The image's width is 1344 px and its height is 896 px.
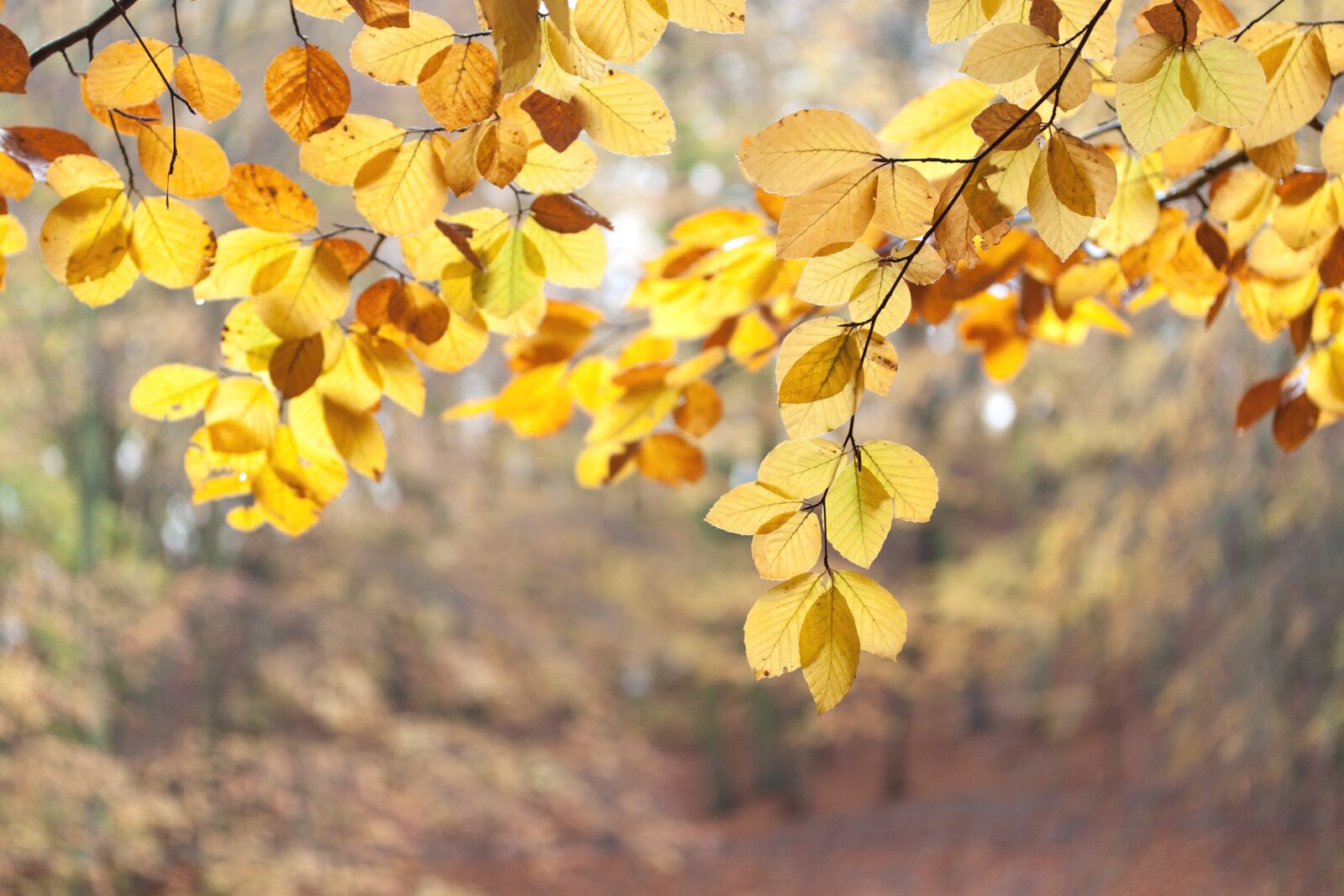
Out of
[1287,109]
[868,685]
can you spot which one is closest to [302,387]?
[1287,109]

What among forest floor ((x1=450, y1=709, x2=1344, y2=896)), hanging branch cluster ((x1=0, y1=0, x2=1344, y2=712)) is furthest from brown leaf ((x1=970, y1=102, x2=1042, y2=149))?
forest floor ((x1=450, y1=709, x2=1344, y2=896))

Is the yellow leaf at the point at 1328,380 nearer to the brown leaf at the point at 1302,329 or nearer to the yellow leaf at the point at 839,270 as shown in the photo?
the brown leaf at the point at 1302,329

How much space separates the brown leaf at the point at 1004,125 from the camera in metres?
0.46

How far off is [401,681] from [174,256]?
19.3 feet

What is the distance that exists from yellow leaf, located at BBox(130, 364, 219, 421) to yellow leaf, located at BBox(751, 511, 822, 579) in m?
0.36

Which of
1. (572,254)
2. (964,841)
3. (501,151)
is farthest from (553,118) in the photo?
(964,841)

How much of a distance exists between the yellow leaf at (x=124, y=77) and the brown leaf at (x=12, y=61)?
0.03 metres

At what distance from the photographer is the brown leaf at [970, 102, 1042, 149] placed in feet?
1.52

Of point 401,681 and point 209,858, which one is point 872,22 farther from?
point 209,858

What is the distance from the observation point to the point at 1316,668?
11.7ft

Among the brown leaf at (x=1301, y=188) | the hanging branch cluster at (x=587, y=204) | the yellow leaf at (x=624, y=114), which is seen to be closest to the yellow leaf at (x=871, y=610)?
the hanging branch cluster at (x=587, y=204)

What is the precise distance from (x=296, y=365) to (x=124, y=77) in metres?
0.16

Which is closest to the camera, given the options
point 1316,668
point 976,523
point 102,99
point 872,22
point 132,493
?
point 102,99

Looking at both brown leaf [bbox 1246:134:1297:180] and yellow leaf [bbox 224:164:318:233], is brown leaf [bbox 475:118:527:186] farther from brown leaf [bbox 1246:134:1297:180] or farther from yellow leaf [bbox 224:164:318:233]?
brown leaf [bbox 1246:134:1297:180]
